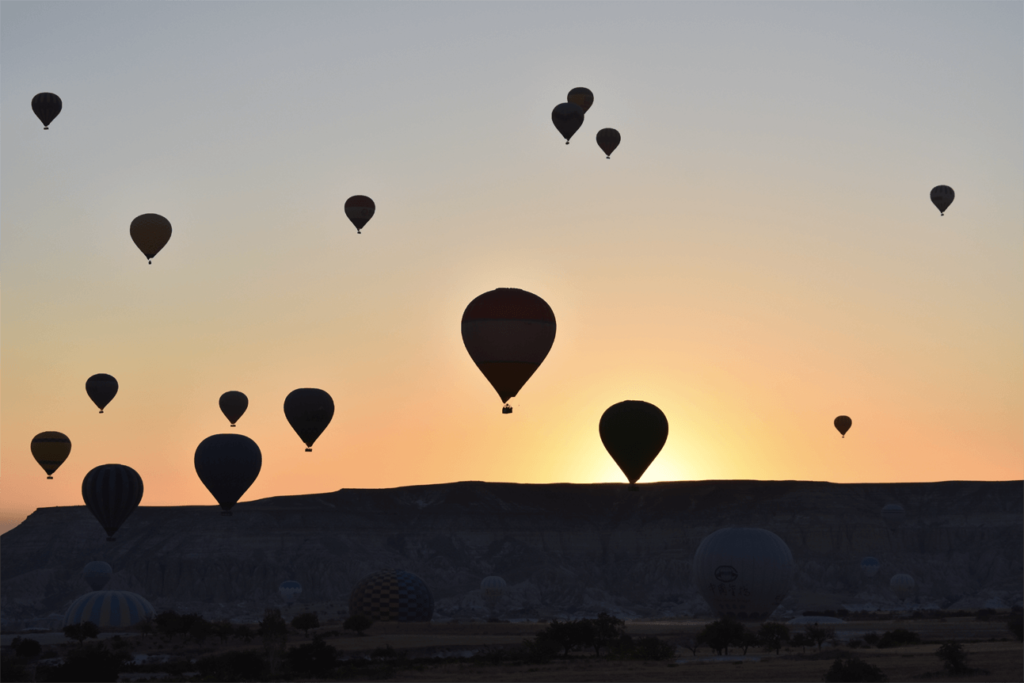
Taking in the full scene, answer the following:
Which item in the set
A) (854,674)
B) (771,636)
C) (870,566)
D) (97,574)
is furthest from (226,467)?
(870,566)

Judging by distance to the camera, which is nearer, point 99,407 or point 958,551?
point 99,407

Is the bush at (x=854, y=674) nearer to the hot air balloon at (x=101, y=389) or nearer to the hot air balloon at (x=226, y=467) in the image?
→ the hot air balloon at (x=226, y=467)

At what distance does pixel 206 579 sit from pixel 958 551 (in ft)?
252

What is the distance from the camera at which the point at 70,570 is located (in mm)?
147875

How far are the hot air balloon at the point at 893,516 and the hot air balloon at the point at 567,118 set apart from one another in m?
89.9

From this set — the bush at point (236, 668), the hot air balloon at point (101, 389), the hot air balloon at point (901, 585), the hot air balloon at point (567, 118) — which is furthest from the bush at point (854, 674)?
the hot air balloon at point (901, 585)

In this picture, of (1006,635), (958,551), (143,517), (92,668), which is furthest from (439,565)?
(92,668)

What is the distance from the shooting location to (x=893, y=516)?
484ft

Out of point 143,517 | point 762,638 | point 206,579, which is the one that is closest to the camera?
point 762,638

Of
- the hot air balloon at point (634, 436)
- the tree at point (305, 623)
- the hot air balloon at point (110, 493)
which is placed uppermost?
the hot air balloon at point (110, 493)

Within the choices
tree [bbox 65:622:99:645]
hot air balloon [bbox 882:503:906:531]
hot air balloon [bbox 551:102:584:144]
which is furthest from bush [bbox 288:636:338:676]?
hot air balloon [bbox 882:503:906:531]

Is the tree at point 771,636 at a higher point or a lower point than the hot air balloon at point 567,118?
lower

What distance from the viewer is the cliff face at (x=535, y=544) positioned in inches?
5418

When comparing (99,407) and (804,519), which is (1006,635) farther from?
(804,519)
